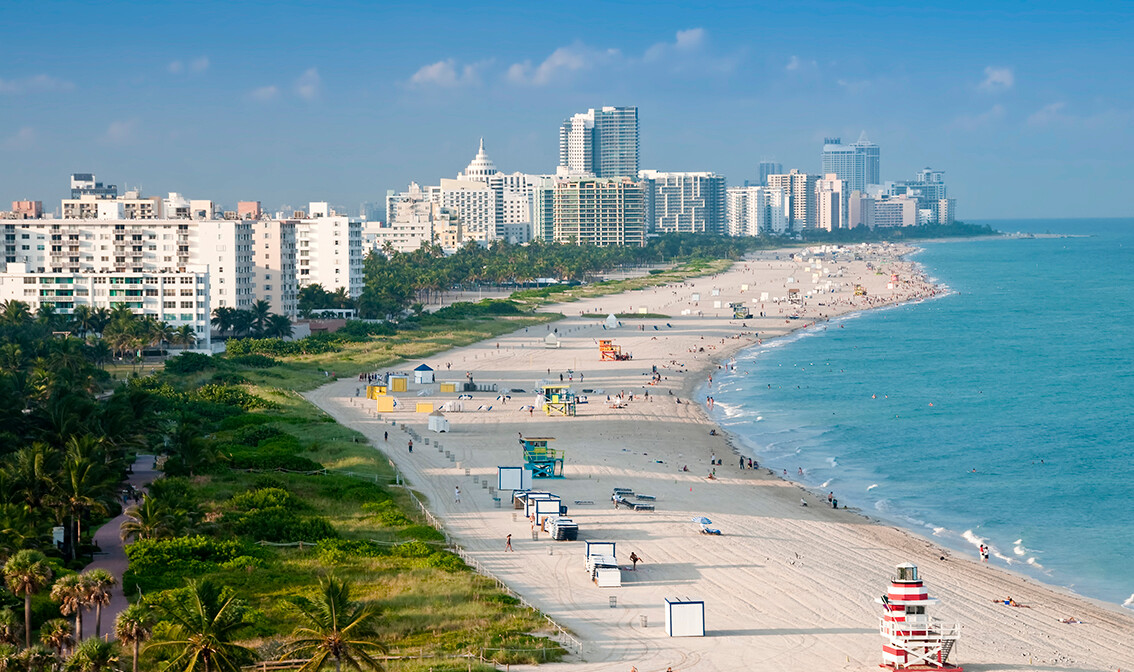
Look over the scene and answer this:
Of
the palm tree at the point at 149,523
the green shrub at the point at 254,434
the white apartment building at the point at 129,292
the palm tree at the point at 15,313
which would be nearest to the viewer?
the palm tree at the point at 149,523

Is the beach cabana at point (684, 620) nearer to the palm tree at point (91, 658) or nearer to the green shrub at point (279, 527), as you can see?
the green shrub at point (279, 527)

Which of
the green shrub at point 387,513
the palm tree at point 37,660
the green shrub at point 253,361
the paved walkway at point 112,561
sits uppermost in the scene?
the green shrub at point 253,361

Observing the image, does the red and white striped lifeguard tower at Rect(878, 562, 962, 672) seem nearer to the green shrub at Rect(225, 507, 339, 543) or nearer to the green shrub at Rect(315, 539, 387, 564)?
the green shrub at Rect(315, 539, 387, 564)

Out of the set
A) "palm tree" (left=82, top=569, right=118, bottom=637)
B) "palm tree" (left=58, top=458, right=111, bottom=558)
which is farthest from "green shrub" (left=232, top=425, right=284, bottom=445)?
"palm tree" (left=82, top=569, right=118, bottom=637)

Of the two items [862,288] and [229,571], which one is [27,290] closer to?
[229,571]

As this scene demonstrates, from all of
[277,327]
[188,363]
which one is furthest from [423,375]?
[277,327]

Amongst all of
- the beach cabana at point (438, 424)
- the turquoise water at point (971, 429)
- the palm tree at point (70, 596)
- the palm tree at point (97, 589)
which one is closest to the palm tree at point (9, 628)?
the palm tree at point (70, 596)

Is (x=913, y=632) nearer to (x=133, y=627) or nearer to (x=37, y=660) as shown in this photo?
(x=133, y=627)
